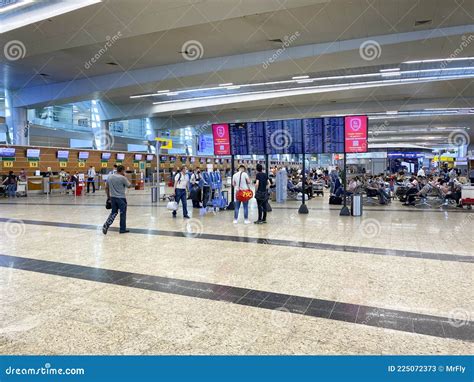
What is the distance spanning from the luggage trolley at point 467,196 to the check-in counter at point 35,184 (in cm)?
2064

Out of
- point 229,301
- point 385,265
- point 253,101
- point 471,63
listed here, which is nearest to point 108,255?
point 229,301

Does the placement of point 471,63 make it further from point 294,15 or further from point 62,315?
point 62,315

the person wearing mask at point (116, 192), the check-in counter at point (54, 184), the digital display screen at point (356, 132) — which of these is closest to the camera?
the person wearing mask at point (116, 192)

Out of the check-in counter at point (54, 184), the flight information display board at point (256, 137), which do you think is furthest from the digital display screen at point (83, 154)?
the flight information display board at point (256, 137)

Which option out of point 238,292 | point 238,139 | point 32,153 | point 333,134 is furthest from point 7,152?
point 238,292

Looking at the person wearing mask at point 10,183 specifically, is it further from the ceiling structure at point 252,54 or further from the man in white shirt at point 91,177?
the man in white shirt at point 91,177

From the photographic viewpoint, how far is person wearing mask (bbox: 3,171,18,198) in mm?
18641

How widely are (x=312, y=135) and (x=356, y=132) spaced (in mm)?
1324

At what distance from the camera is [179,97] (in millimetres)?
22984

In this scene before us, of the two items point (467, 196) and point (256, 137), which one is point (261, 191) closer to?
point (256, 137)

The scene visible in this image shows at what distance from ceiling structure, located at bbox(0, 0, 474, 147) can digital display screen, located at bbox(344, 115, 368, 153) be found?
2962 mm

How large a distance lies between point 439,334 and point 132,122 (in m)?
34.7

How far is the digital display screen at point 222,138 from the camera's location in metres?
12.2

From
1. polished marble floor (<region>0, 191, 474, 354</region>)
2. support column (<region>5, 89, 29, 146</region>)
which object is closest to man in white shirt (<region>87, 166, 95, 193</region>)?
support column (<region>5, 89, 29, 146</region>)
